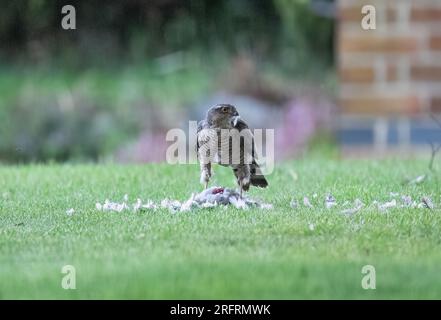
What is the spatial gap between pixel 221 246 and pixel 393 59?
5.65 metres

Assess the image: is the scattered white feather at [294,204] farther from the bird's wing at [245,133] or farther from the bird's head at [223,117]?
the bird's head at [223,117]

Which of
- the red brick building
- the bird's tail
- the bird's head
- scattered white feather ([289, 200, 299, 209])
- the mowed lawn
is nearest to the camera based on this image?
the mowed lawn

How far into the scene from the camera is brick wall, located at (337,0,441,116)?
404 inches

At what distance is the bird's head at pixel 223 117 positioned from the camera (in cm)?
584

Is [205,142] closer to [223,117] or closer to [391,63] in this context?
[223,117]

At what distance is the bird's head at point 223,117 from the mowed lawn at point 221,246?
18.1 inches

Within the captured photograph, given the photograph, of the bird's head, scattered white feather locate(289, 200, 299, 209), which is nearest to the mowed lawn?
scattered white feather locate(289, 200, 299, 209)

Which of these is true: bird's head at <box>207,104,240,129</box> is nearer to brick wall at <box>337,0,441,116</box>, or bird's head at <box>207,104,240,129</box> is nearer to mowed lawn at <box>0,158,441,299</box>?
mowed lawn at <box>0,158,441,299</box>

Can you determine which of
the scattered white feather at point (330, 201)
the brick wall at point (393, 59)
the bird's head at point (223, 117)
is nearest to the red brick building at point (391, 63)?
the brick wall at point (393, 59)

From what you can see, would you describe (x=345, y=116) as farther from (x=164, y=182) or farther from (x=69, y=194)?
(x=69, y=194)

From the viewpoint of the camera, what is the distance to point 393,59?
404 inches

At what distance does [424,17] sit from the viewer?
1027 centimetres

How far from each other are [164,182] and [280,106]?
4230 millimetres
